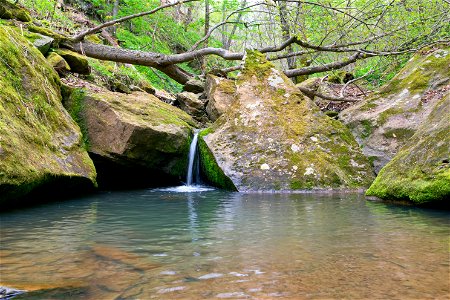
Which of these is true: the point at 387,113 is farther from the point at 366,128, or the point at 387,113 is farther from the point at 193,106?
the point at 193,106

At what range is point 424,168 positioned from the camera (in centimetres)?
568

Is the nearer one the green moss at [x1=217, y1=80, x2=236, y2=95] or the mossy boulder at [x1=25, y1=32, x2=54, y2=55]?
the mossy boulder at [x1=25, y1=32, x2=54, y2=55]

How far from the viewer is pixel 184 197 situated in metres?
7.38

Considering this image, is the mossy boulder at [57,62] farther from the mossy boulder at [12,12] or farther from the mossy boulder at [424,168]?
the mossy boulder at [424,168]

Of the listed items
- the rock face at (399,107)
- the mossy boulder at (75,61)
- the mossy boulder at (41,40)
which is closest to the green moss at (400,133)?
the rock face at (399,107)

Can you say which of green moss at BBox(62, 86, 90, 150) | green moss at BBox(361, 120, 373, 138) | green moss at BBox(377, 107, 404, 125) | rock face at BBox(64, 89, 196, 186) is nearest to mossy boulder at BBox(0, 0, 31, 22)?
green moss at BBox(62, 86, 90, 150)

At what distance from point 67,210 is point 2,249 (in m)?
2.49

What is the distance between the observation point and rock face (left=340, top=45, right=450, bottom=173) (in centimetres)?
866

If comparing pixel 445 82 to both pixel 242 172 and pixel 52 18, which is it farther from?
pixel 52 18

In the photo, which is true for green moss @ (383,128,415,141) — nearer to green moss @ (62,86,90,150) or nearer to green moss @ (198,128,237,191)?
green moss @ (198,128,237,191)

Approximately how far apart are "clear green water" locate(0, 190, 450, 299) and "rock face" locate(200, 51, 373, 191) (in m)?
2.17

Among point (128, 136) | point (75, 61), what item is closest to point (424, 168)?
point (128, 136)

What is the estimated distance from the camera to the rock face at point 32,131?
532 centimetres

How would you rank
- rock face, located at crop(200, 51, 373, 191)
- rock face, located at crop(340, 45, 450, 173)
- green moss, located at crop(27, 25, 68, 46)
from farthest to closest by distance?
green moss, located at crop(27, 25, 68, 46), rock face, located at crop(340, 45, 450, 173), rock face, located at crop(200, 51, 373, 191)
